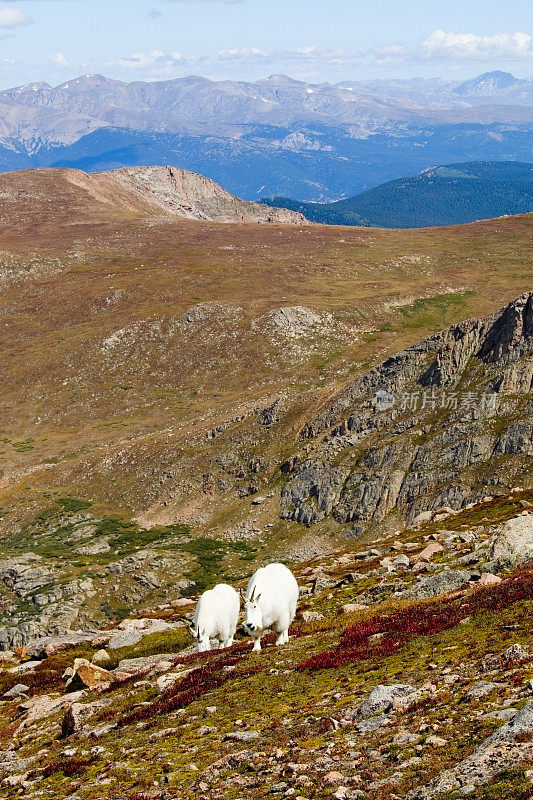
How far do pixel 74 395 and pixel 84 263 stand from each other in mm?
61339

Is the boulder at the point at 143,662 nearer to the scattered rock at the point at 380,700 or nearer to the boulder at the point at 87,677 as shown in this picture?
the boulder at the point at 87,677

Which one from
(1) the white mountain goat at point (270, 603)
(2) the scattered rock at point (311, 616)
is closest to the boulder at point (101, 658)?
(2) the scattered rock at point (311, 616)

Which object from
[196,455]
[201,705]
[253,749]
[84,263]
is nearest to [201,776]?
[253,749]

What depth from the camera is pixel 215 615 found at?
27938 mm

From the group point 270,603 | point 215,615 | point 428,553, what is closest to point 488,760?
point 270,603

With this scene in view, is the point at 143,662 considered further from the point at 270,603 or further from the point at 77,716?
the point at 270,603

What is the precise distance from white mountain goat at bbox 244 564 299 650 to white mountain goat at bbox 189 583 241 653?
2386mm

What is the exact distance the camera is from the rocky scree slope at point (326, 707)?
12789 millimetres

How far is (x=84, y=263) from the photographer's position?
604 feet

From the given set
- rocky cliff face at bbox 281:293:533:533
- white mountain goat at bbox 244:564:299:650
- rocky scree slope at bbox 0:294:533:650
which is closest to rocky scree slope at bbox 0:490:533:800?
white mountain goat at bbox 244:564:299:650

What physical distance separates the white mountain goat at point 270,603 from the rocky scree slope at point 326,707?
68 cm

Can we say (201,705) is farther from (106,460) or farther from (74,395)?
(74,395)

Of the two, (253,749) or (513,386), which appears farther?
(513,386)

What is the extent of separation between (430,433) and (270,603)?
55994 millimetres
